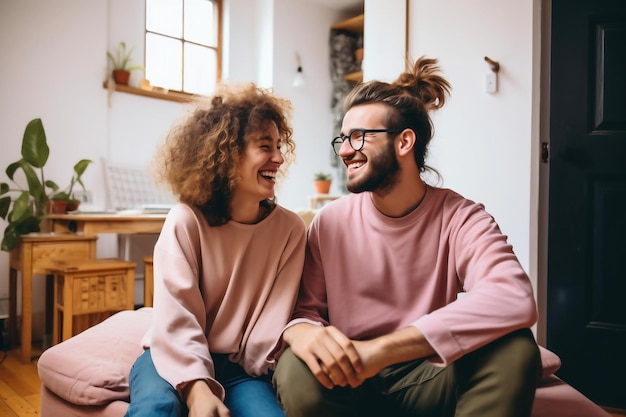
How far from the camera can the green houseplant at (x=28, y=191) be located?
283cm

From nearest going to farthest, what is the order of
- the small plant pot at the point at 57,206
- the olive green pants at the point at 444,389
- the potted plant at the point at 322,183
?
the olive green pants at the point at 444,389 → the small plant pot at the point at 57,206 → the potted plant at the point at 322,183

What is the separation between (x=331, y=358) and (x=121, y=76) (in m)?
3.22

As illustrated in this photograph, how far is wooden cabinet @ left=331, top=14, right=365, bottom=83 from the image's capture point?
492 cm

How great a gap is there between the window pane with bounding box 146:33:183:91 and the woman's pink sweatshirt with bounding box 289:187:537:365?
10.4ft

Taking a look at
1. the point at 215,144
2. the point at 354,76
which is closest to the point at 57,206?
the point at 215,144

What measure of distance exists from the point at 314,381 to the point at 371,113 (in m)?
0.72

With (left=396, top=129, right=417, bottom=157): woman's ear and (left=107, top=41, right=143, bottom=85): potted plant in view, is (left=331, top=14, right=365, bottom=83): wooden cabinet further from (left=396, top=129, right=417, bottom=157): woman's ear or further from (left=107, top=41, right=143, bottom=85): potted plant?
(left=396, top=129, right=417, bottom=157): woman's ear

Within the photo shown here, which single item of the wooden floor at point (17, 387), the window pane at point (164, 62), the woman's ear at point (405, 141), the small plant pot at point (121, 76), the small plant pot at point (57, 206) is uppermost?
the window pane at point (164, 62)

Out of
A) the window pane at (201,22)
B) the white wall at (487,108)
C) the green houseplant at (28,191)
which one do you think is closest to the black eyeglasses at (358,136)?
the white wall at (487,108)

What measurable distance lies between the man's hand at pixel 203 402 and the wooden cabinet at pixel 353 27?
14.0 ft

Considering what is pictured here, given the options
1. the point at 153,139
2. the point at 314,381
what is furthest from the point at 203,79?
the point at 314,381

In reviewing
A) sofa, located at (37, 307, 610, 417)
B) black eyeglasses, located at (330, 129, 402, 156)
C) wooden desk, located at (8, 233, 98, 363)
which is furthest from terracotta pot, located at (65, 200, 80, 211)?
black eyeglasses, located at (330, 129, 402, 156)

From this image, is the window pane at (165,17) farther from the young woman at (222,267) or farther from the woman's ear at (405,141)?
the woman's ear at (405,141)

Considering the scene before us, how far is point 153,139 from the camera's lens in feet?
12.8
